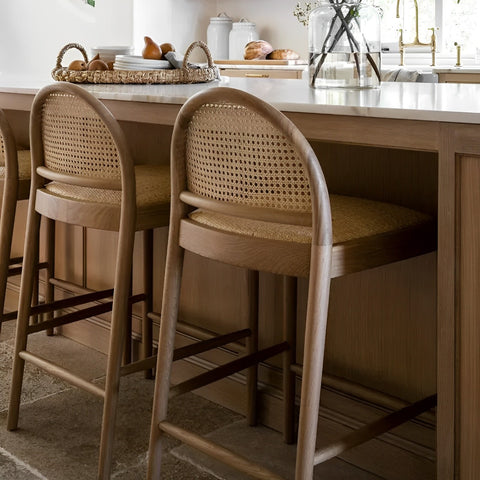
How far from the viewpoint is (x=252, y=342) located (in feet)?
7.66

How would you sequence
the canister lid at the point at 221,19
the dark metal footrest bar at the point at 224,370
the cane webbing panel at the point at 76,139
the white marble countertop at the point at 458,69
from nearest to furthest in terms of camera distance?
the dark metal footrest bar at the point at 224,370, the cane webbing panel at the point at 76,139, the white marble countertop at the point at 458,69, the canister lid at the point at 221,19

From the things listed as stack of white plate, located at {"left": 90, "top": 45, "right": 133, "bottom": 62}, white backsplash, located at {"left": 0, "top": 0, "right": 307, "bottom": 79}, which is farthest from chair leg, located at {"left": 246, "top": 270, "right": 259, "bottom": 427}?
white backsplash, located at {"left": 0, "top": 0, "right": 307, "bottom": 79}

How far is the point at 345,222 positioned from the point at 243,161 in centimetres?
25

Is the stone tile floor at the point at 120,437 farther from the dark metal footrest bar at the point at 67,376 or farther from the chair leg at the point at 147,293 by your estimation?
the dark metal footrest bar at the point at 67,376

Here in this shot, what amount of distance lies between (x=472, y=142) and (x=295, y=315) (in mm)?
888

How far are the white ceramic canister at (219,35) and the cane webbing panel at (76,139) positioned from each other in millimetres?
4521

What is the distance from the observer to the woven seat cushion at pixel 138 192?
6.93 ft

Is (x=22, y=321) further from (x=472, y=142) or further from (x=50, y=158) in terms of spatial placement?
→ (x=472, y=142)

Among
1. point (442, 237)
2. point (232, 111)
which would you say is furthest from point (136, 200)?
point (442, 237)

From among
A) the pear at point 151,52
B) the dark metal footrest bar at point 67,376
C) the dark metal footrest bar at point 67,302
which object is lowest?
the dark metal footrest bar at point 67,376

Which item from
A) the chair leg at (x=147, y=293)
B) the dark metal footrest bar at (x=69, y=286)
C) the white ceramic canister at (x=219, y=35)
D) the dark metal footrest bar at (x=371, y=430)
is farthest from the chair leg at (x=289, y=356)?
the white ceramic canister at (x=219, y=35)

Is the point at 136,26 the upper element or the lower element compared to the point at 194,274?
upper

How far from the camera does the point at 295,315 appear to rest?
2.22 metres

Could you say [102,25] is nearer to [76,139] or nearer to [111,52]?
[111,52]
